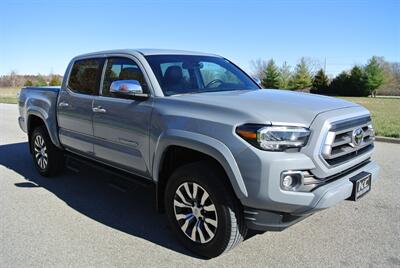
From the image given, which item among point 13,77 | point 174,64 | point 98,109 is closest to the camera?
point 174,64

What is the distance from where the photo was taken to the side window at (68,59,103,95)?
4.81m

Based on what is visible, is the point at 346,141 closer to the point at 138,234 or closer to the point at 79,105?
the point at 138,234

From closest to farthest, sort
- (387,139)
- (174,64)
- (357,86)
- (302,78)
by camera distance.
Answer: (174,64) → (387,139) → (357,86) → (302,78)

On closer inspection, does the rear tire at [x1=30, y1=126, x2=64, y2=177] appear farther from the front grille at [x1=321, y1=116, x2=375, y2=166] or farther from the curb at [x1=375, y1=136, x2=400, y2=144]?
the curb at [x1=375, y1=136, x2=400, y2=144]

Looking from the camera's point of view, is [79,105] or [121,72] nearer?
[121,72]

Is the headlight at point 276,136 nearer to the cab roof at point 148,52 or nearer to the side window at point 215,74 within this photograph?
the side window at point 215,74

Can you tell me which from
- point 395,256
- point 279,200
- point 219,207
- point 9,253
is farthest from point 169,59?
point 395,256

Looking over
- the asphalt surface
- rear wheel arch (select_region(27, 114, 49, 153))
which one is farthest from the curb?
rear wheel arch (select_region(27, 114, 49, 153))

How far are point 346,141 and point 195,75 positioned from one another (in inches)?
74.4

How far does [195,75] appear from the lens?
4367 mm

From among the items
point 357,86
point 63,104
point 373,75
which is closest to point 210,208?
point 63,104

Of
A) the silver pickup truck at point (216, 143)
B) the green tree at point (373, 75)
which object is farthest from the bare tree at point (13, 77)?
the silver pickup truck at point (216, 143)

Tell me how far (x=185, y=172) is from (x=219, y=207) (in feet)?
1.59

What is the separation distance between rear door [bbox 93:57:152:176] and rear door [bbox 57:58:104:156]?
182 millimetres
